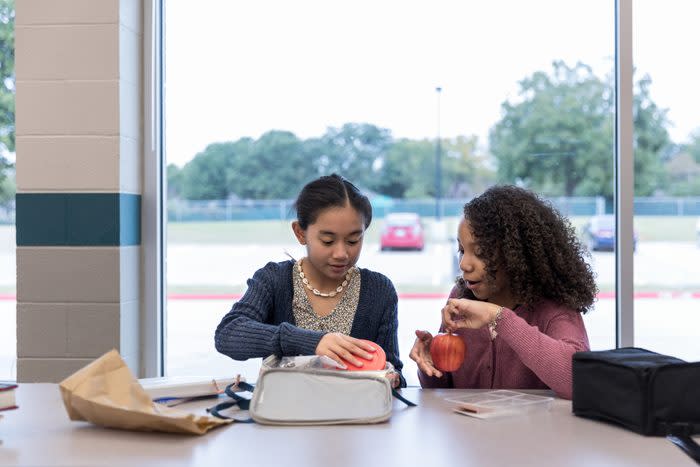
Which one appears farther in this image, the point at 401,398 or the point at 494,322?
the point at 494,322

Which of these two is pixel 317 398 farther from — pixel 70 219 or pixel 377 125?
pixel 377 125

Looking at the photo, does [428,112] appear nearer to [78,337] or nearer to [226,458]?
[78,337]

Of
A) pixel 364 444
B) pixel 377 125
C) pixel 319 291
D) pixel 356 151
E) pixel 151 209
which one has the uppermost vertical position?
pixel 377 125

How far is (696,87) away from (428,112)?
1.05m

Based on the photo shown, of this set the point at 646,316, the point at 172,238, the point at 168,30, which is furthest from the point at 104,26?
the point at 646,316

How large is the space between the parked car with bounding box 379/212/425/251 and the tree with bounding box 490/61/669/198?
1.30ft

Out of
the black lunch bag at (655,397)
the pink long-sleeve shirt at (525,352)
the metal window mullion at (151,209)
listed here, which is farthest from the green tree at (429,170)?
the black lunch bag at (655,397)

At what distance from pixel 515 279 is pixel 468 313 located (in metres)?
0.22

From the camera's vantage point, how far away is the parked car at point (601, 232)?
323 cm

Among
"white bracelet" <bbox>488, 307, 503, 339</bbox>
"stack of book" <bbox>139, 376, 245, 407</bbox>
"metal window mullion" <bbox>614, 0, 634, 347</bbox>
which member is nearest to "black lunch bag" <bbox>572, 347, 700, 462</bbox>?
"white bracelet" <bbox>488, 307, 503, 339</bbox>

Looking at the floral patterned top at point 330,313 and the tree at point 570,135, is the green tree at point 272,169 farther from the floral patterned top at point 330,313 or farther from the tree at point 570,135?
the floral patterned top at point 330,313

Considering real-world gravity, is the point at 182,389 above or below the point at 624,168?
below

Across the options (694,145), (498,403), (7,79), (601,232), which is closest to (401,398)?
(498,403)

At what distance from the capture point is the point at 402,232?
11.2 feet
